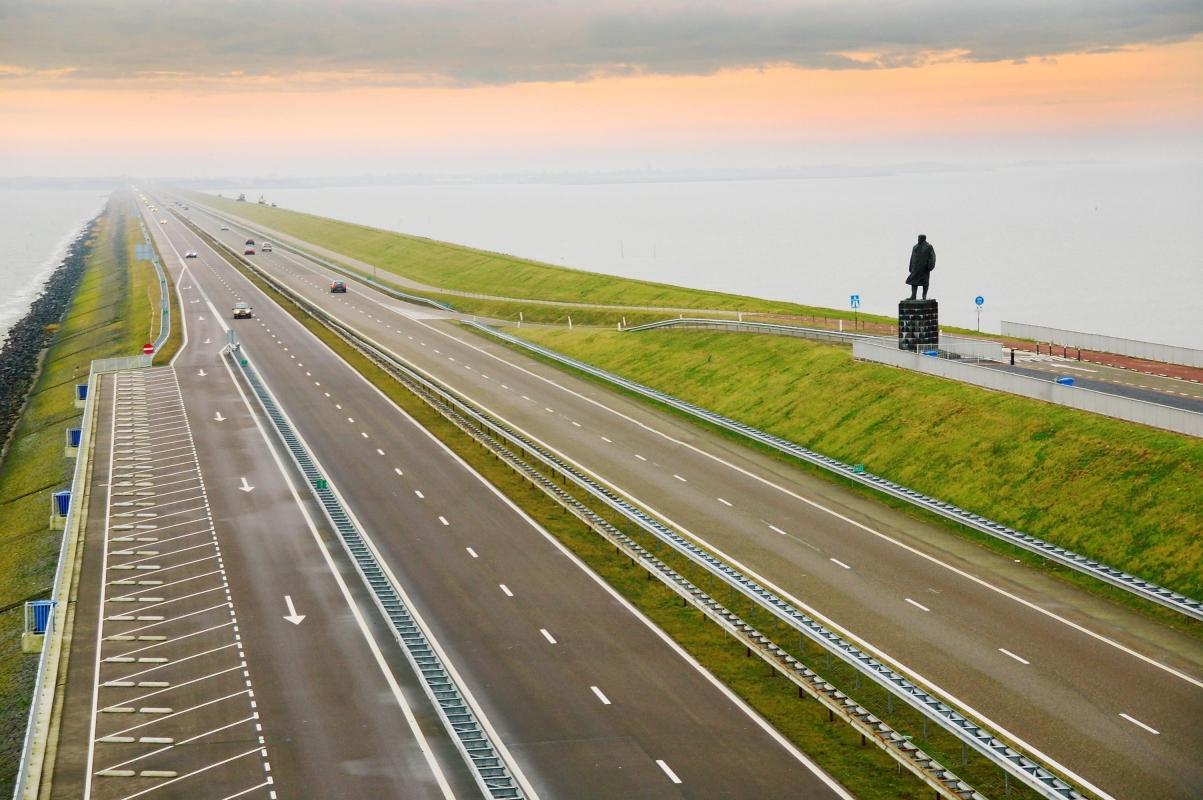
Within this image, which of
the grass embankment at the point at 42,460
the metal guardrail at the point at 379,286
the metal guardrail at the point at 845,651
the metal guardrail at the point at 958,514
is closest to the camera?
the metal guardrail at the point at 845,651

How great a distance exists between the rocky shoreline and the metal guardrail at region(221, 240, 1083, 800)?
4376cm

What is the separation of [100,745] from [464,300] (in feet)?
337

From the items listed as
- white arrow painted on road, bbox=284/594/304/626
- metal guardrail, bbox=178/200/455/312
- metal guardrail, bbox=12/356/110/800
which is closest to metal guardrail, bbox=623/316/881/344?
metal guardrail, bbox=178/200/455/312

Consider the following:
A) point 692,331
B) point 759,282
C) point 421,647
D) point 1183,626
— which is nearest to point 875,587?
point 1183,626

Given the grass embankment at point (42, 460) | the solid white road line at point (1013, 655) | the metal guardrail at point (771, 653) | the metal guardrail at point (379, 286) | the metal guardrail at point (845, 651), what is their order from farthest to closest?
the metal guardrail at point (379, 286)
the grass embankment at point (42, 460)
the solid white road line at point (1013, 655)
the metal guardrail at point (771, 653)
the metal guardrail at point (845, 651)

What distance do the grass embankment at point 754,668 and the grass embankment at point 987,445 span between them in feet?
42.6

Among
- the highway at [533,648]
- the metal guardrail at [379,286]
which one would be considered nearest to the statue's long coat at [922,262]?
the highway at [533,648]

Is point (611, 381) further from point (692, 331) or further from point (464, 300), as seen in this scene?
point (464, 300)

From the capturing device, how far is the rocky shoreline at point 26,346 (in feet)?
303

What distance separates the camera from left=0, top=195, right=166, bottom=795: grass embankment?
40.4 meters

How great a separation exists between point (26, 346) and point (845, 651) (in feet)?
358

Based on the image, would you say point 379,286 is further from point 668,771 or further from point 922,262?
point 668,771

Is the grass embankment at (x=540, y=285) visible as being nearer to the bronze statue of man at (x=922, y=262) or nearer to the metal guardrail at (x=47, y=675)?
the bronze statue of man at (x=922, y=262)

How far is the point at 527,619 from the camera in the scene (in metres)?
40.8
